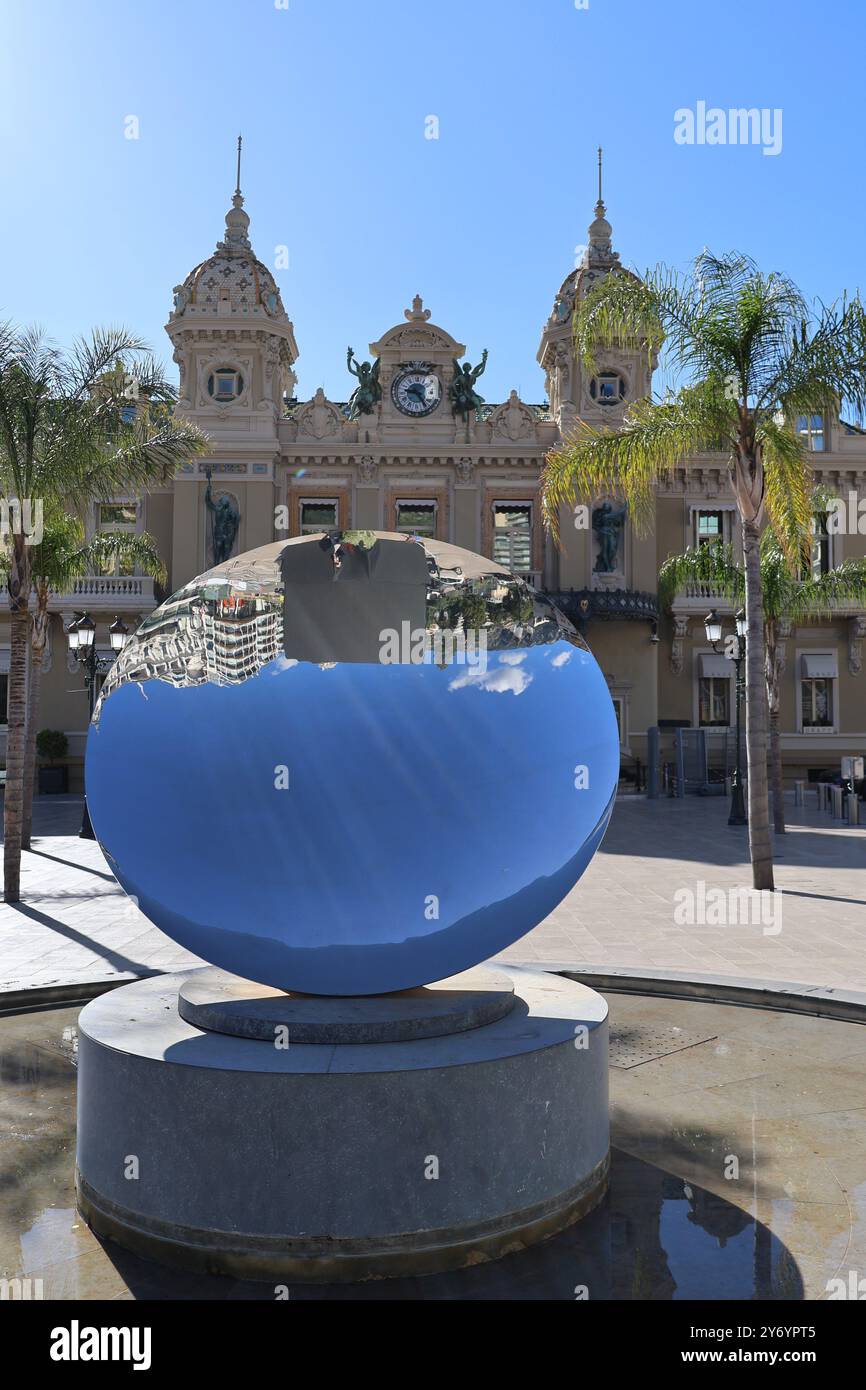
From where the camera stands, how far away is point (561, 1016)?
13.8 feet

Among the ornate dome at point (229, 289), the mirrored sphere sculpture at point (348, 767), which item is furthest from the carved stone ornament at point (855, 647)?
the mirrored sphere sculpture at point (348, 767)

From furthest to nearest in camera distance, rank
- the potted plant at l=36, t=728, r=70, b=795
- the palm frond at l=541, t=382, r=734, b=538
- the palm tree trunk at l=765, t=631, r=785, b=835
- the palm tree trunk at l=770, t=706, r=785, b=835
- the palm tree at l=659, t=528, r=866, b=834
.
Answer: the potted plant at l=36, t=728, r=70, b=795 < the palm tree at l=659, t=528, r=866, b=834 < the palm tree trunk at l=765, t=631, r=785, b=835 < the palm tree trunk at l=770, t=706, r=785, b=835 < the palm frond at l=541, t=382, r=734, b=538

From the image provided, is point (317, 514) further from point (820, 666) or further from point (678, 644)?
point (820, 666)

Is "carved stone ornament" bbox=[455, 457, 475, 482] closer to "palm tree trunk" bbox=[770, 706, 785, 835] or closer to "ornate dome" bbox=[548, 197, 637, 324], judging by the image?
"ornate dome" bbox=[548, 197, 637, 324]

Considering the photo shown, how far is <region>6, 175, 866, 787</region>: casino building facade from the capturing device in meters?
30.9

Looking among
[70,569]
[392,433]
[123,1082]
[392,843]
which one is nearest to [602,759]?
[392,843]

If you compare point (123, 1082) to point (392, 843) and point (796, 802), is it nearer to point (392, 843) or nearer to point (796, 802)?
point (392, 843)

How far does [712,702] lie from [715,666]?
4.07 feet

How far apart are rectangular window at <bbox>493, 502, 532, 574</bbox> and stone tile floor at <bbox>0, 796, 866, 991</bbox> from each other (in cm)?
1533

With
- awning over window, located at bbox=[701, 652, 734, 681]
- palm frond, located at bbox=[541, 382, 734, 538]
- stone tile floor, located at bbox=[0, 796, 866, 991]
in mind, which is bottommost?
stone tile floor, located at bbox=[0, 796, 866, 991]

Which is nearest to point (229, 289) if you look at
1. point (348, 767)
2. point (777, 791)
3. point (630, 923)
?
point (777, 791)

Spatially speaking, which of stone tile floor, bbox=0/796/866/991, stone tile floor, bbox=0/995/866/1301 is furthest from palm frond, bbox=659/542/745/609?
stone tile floor, bbox=0/995/866/1301

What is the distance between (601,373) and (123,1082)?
31133mm

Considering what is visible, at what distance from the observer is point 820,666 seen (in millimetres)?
32344
